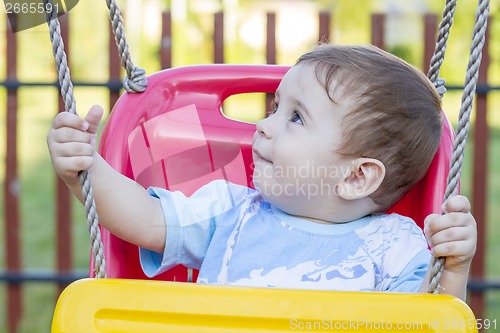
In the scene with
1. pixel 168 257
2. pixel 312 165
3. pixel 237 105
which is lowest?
pixel 237 105

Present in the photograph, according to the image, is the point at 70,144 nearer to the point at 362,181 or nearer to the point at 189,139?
the point at 189,139

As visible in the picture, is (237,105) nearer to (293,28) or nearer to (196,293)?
(293,28)

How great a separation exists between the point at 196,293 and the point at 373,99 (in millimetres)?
418

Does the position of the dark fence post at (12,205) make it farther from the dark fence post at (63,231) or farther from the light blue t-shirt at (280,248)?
the light blue t-shirt at (280,248)

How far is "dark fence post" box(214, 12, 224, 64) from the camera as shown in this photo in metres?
2.48

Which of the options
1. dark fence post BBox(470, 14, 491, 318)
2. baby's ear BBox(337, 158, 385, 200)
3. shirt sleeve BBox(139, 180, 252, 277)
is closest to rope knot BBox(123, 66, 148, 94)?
shirt sleeve BBox(139, 180, 252, 277)

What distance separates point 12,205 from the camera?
2.53m

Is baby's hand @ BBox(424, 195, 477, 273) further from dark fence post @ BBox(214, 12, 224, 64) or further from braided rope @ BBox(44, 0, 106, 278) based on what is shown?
dark fence post @ BBox(214, 12, 224, 64)

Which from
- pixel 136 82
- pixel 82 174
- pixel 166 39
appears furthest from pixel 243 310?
pixel 166 39

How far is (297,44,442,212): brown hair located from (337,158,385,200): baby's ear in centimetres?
1

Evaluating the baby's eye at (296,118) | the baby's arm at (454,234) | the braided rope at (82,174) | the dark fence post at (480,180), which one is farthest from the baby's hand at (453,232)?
the dark fence post at (480,180)

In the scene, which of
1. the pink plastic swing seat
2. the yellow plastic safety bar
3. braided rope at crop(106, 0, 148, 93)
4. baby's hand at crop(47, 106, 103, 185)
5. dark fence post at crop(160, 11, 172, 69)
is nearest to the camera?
the yellow plastic safety bar

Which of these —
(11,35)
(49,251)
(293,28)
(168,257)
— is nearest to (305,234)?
(168,257)

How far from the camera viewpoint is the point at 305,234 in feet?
3.85
